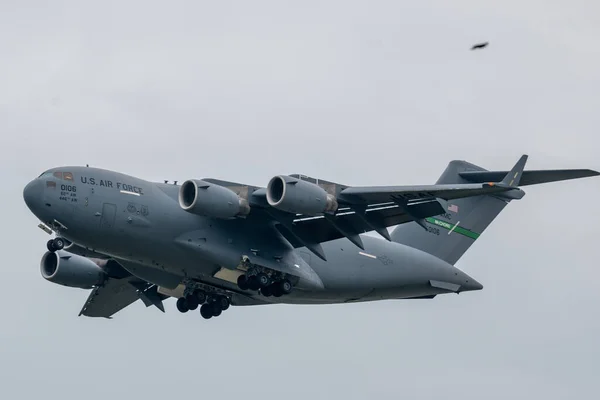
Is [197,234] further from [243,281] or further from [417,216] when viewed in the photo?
[417,216]

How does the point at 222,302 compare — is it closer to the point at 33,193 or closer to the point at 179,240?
the point at 179,240

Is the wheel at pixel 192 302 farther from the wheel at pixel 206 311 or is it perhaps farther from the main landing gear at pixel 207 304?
the wheel at pixel 206 311

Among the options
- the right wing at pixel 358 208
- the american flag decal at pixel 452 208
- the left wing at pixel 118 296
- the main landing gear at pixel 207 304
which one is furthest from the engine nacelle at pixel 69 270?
the american flag decal at pixel 452 208

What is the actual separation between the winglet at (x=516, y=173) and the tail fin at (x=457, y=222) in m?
3.61

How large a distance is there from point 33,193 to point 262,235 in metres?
4.62

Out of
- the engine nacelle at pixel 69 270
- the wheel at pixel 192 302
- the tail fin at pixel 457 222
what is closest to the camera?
the wheel at pixel 192 302

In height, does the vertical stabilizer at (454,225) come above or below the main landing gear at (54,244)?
above

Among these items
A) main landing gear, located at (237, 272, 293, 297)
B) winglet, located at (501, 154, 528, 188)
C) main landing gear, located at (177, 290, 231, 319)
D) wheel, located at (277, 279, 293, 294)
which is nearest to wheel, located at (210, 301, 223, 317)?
main landing gear, located at (177, 290, 231, 319)

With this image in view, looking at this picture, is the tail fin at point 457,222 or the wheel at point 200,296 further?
the tail fin at point 457,222

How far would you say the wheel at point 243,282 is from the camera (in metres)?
26.0

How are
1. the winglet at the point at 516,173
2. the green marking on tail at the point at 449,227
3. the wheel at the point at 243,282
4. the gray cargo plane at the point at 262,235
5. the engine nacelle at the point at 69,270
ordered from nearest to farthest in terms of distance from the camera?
the gray cargo plane at the point at 262,235 → the winglet at the point at 516,173 → the wheel at the point at 243,282 → the engine nacelle at the point at 69,270 → the green marking on tail at the point at 449,227

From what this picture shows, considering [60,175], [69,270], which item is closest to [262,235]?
[60,175]

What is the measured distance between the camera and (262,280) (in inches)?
1027

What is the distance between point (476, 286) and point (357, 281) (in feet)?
9.70
